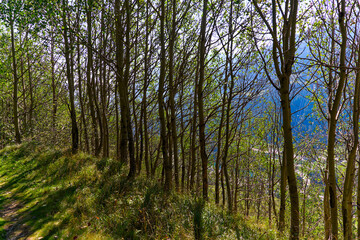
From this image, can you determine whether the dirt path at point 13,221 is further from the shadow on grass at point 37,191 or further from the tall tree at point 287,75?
the tall tree at point 287,75

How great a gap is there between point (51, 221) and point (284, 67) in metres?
4.97

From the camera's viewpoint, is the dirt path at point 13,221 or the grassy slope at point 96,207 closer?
the dirt path at point 13,221

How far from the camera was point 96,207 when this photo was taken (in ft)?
14.3

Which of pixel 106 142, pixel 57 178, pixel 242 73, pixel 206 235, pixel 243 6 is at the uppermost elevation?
pixel 243 6

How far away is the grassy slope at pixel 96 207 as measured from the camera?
12.2 feet

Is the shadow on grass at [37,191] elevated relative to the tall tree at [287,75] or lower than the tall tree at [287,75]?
lower

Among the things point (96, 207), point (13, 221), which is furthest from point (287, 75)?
point (13, 221)

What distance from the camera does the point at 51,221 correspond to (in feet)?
13.0

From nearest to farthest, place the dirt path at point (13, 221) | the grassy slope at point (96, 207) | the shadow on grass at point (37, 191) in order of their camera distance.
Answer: the dirt path at point (13, 221), the grassy slope at point (96, 207), the shadow on grass at point (37, 191)

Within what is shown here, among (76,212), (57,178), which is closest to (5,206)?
(57,178)

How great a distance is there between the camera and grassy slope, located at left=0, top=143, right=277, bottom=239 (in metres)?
3.71

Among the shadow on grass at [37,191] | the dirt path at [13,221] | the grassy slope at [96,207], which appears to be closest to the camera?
the dirt path at [13,221]

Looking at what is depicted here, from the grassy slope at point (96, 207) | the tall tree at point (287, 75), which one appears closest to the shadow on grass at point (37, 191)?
the grassy slope at point (96, 207)

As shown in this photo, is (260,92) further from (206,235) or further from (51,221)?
(51,221)
